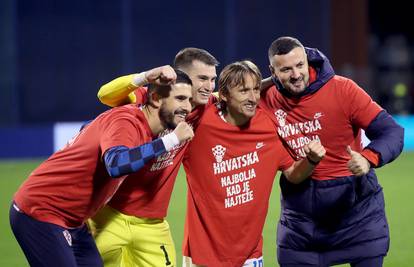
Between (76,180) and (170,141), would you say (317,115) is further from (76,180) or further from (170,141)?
(76,180)

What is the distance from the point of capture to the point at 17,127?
1538 centimetres

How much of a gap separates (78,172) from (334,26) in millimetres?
14743

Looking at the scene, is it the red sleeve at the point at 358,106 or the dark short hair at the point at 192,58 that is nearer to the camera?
the red sleeve at the point at 358,106

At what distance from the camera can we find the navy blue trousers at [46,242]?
15.9ft

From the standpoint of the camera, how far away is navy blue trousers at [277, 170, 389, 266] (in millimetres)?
5445

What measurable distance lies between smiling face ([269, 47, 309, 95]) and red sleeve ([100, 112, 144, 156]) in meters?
1.06

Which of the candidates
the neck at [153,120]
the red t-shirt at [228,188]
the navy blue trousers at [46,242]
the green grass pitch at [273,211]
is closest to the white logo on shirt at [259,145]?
the red t-shirt at [228,188]

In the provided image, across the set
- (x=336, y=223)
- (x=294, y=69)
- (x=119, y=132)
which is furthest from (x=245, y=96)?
(x=336, y=223)

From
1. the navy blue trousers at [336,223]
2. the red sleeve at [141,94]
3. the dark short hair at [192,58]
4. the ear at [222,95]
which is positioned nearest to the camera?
the ear at [222,95]

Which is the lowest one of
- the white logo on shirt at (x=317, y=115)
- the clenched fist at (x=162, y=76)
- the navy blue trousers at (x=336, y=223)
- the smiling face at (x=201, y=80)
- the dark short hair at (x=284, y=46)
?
the navy blue trousers at (x=336, y=223)

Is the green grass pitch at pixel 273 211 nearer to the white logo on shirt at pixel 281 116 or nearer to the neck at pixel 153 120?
the white logo on shirt at pixel 281 116

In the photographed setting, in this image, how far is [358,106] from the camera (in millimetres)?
5305

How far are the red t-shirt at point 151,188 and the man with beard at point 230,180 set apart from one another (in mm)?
120

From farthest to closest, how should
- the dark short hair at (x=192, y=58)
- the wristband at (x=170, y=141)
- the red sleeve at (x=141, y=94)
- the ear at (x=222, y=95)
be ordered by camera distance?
1. the dark short hair at (x=192, y=58)
2. the red sleeve at (x=141, y=94)
3. the ear at (x=222, y=95)
4. the wristband at (x=170, y=141)
